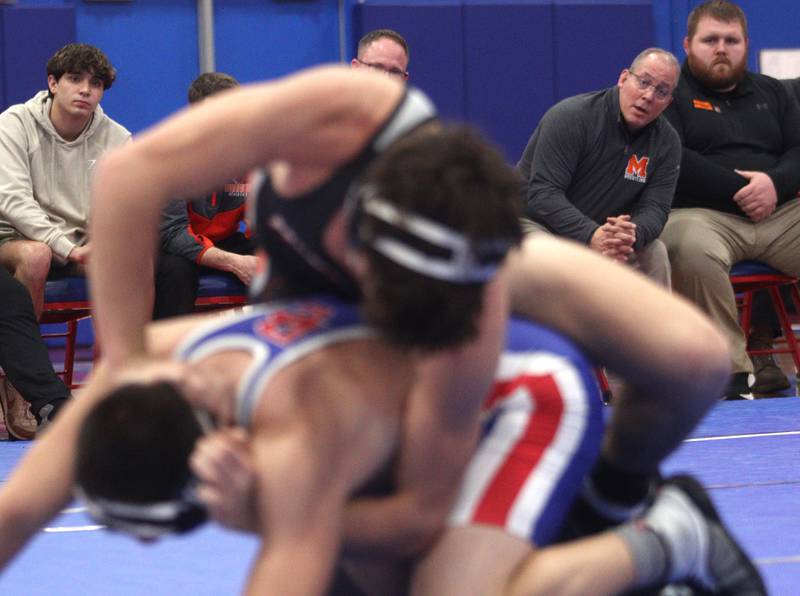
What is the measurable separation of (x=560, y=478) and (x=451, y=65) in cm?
659

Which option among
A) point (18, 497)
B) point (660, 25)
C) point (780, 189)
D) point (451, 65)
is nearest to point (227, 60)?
point (451, 65)

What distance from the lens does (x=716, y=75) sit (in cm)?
571

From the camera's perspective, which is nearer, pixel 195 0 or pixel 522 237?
pixel 522 237

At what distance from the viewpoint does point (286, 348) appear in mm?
1896

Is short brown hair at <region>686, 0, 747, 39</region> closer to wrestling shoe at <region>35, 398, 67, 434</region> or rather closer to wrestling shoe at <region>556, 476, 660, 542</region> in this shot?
wrestling shoe at <region>35, 398, 67, 434</region>

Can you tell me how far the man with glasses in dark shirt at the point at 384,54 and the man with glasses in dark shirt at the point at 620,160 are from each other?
619mm

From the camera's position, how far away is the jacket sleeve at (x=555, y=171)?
17.2ft

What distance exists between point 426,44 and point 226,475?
6915 millimetres

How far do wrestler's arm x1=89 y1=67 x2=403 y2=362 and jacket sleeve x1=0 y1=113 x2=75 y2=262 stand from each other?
336cm

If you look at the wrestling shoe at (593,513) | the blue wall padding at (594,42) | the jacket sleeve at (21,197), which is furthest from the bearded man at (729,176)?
the wrestling shoe at (593,513)

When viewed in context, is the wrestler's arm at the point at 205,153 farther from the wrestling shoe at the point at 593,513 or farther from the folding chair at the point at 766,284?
the folding chair at the point at 766,284

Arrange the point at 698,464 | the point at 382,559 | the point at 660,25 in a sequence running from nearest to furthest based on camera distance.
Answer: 1. the point at 382,559
2. the point at 698,464
3. the point at 660,25

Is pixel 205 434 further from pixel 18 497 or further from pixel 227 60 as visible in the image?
pixel 227 60

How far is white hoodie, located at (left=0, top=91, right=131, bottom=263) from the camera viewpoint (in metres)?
5.19
